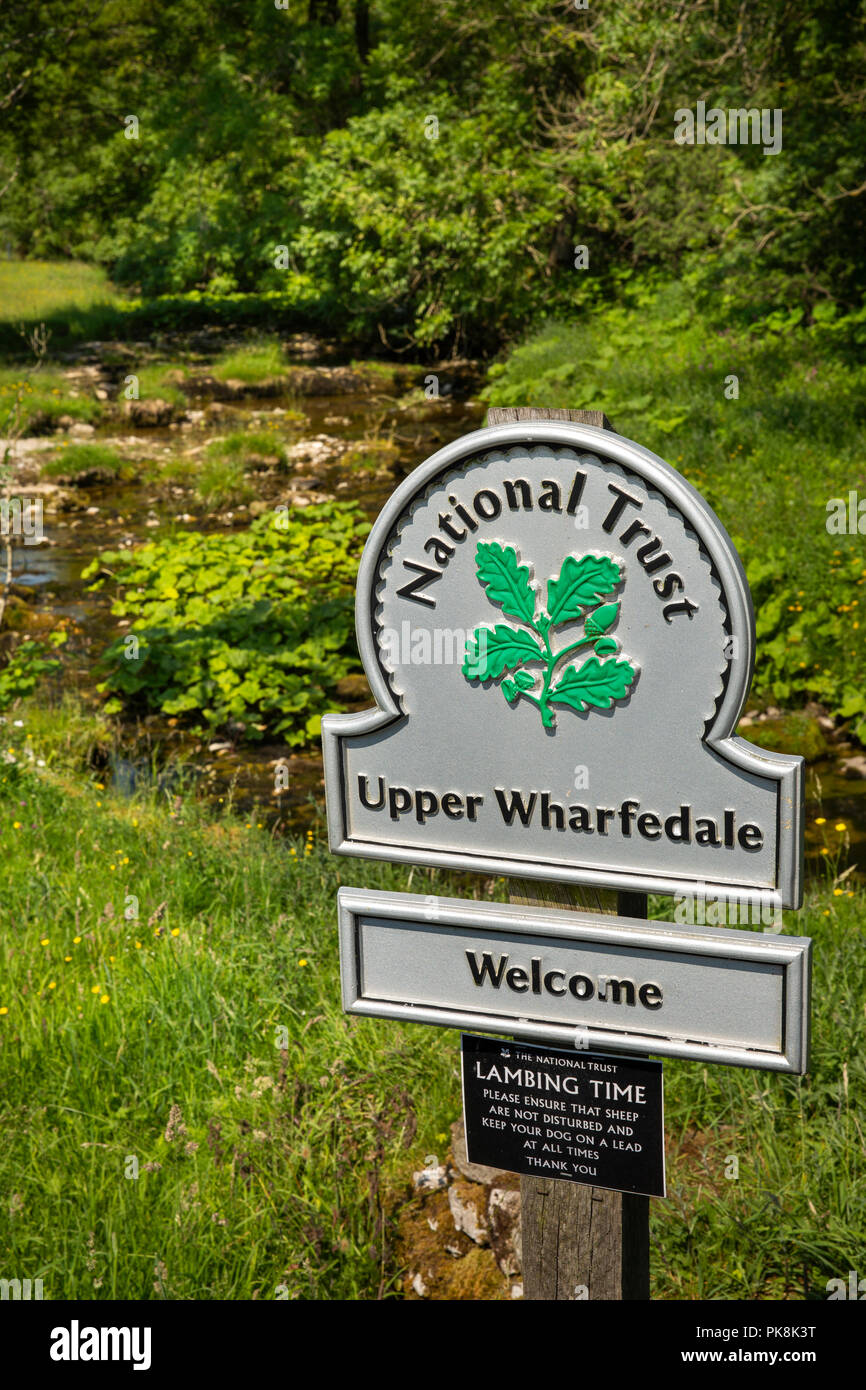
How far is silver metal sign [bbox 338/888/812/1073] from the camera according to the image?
216 cm

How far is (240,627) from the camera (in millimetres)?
9227

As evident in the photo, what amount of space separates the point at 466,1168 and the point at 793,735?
468cm

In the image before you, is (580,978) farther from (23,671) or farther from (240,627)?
(240,627)

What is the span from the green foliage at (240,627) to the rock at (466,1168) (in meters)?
4.71

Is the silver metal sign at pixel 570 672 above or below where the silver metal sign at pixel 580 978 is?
above

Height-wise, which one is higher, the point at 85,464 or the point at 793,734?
the point at 85,464

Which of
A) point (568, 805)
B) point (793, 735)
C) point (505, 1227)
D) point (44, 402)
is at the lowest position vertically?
point (505, 1227)

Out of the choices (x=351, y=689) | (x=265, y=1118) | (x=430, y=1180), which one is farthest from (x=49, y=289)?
(x=430, y=1180)

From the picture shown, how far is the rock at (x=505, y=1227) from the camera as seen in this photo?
127 inches

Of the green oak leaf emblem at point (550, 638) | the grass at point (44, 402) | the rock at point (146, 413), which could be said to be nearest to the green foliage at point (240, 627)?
the green oak leaf emblem at point (550, 638)

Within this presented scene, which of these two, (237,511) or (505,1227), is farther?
(237,511)

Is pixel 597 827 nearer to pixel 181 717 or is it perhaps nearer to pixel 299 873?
pixel 299 873

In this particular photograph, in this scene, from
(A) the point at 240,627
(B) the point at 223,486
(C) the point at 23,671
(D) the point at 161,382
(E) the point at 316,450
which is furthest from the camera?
(D) the point at 161,382

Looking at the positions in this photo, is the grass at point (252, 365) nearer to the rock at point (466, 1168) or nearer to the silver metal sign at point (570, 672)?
the rock at point (466, 1168)
